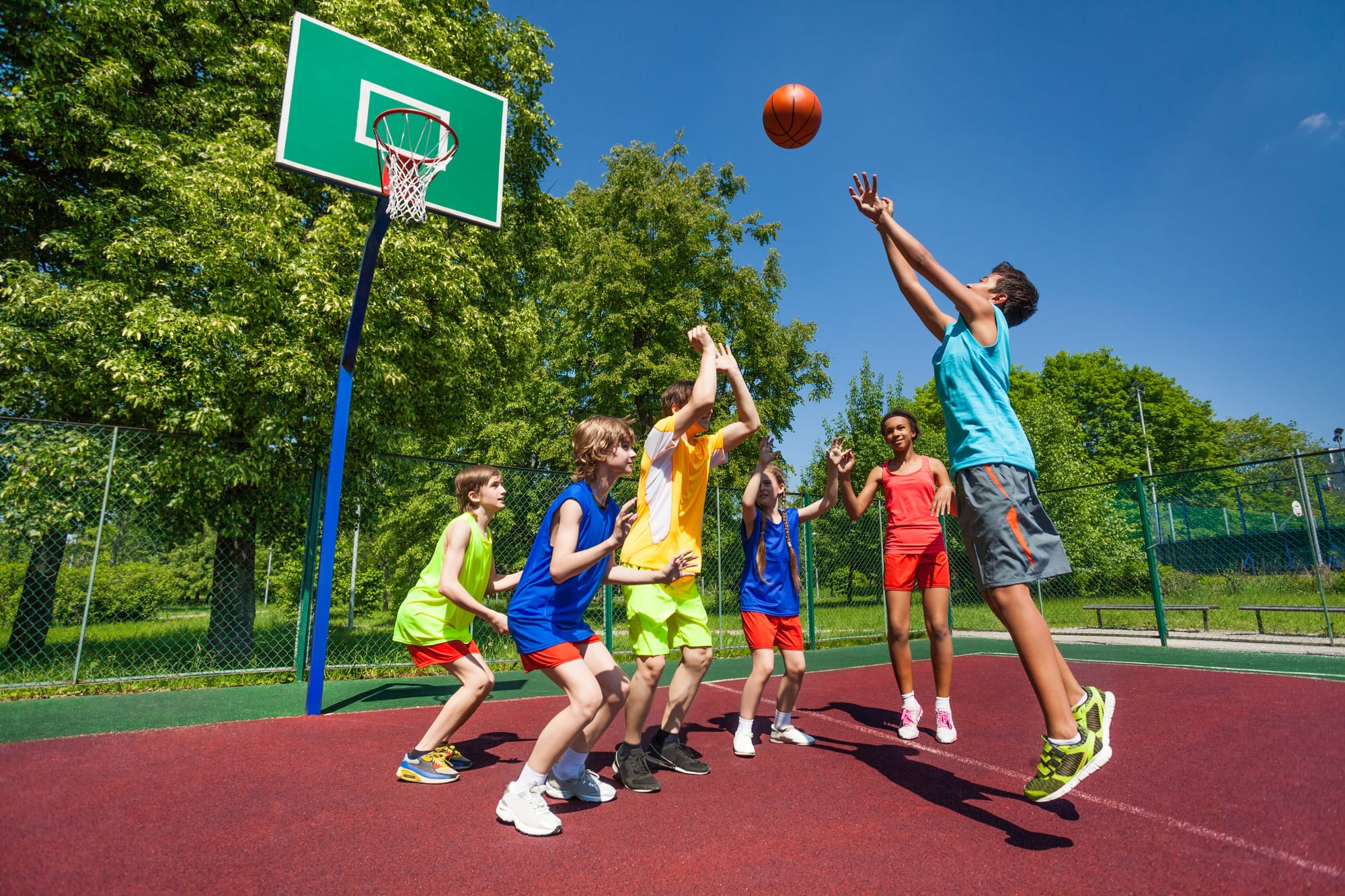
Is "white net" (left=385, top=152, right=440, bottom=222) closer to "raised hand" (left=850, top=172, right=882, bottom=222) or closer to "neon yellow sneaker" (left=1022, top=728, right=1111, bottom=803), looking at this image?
"raised hand" (left=850, top=172, right=882, bottom=222)

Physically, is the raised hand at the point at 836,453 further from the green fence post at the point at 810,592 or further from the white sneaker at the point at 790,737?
the green fence post at the point at 810,592

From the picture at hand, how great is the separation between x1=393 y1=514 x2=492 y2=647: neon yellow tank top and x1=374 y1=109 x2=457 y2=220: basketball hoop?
2.95 m

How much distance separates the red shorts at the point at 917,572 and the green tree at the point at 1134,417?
37.8 m

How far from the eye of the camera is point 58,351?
8539 mm

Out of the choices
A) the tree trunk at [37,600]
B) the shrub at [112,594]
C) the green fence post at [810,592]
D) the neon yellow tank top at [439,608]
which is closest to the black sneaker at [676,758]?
the neon yellow tank top at [439,608]

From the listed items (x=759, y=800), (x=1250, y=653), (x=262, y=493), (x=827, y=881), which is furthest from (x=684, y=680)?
(x=1250, y=653)

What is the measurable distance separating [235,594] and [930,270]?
9472 millimetres

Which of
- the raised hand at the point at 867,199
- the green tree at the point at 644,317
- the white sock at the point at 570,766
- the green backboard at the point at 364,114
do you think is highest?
the green tree at the point at 644,317

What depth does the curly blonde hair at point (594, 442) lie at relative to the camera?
10.5ft

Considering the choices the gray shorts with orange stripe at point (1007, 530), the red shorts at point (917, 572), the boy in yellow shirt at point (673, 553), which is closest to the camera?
the gray shorts with orange stripe at point (1007, 530)

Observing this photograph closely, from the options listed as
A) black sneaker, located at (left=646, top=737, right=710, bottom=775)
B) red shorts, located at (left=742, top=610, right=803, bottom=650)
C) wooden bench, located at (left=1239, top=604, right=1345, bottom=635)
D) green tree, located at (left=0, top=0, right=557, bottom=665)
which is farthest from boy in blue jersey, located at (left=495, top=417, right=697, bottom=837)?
wooden bench, located at (left=1239, top=604, right=1345, bottom=635)

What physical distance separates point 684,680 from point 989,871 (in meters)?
1.76

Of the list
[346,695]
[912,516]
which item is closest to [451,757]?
[346,695]

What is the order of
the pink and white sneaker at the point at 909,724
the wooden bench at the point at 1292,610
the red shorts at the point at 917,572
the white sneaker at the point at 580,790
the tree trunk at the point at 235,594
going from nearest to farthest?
1. the white sneaker at the point at 580,790
2. the pink and white sneaker at the point at 909,724
3. the red shorts at the point at 917,572
4. the tree trunk at the point at 235,594
5. the wooden bench at the point at 1292,610
